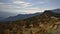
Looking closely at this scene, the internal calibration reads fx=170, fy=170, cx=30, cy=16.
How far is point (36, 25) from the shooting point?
4.36 metres

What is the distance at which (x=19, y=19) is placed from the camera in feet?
15.0

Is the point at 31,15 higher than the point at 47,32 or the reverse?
higher

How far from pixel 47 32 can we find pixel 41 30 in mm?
176

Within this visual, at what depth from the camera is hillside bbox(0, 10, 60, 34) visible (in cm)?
427

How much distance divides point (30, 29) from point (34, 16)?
359mm

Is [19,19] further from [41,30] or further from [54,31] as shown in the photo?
[54,31]

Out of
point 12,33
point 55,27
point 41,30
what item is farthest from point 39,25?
point 12,33

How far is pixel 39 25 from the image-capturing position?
4332 mm

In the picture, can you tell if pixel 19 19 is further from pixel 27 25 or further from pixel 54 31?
pixel 54 31

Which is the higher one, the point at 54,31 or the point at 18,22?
the point at 18,22

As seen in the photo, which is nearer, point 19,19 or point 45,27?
point 45,27

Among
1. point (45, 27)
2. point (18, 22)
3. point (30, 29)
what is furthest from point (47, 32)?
point (18, 22)

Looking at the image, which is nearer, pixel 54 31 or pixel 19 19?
pixel 54 31

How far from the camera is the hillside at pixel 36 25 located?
4266 millimetres
